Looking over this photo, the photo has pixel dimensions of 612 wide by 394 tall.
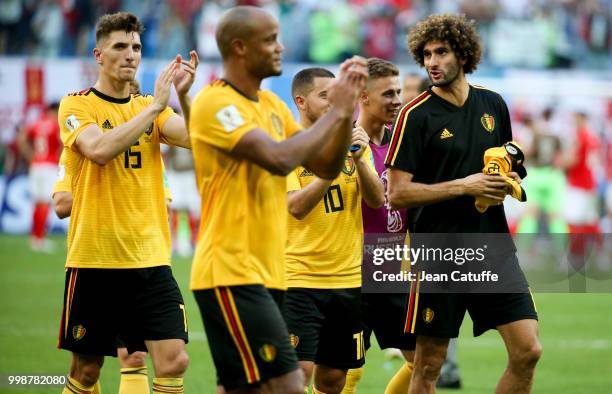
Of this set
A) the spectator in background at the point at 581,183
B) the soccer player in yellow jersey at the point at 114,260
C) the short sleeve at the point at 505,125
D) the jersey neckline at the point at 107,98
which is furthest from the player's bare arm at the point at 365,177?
the spectator in background at the point at 581,183

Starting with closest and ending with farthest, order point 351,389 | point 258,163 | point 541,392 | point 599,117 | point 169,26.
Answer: point 258,163 < point 351,389 < point 541,392 < point 599,117 < point 169,26

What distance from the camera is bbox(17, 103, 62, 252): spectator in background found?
22.2 meters

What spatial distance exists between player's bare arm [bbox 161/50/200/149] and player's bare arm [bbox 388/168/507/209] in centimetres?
140

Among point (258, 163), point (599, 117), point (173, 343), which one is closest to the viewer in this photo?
point (258, 163)

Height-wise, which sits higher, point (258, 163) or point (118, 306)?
point (258, 163)

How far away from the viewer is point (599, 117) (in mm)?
24453

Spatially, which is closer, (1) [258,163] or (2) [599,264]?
(1) [258,163]

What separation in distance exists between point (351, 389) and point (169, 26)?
1971 cm

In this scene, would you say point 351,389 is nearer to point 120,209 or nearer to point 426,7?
point 120,209

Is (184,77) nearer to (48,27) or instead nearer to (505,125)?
(505,125)

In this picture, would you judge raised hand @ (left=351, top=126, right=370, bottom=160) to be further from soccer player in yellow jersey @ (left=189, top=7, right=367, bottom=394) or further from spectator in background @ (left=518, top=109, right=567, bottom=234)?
spectator in background @ (left=518, top=109, right=567, bottom=234)

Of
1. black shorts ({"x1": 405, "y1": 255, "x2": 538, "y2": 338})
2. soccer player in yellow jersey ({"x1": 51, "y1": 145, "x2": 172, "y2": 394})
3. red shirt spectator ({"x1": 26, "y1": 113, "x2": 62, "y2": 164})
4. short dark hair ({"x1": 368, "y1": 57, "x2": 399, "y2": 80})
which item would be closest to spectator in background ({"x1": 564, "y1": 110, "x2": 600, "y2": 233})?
red shirt spectator ({"x1": 26, "y1": 113, "x2": 62, "y2": 164})

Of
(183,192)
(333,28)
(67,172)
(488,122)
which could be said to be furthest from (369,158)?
(333,28)

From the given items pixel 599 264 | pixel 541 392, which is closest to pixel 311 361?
pixel 541 392
